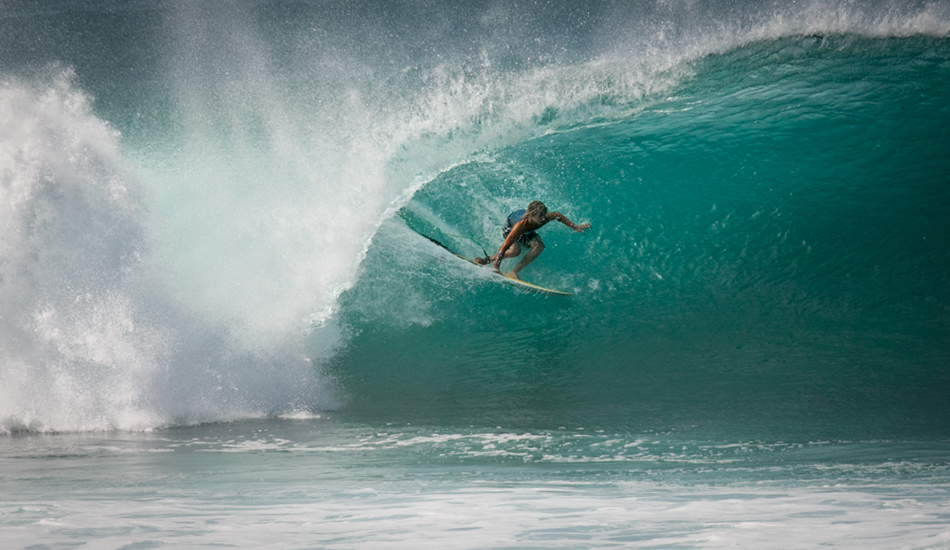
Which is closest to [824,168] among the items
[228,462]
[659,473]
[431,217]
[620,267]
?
[620,267]

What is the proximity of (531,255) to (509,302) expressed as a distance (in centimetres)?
49

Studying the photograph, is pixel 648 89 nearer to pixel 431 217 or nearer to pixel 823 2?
pixel 823 2

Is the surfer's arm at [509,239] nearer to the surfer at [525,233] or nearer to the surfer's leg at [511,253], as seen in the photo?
the surfer at [525,233]

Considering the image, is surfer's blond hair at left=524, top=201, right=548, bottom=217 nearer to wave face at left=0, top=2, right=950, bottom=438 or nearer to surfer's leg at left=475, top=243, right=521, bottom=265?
surfer's leg at left=475, top=243, right=521, bottom=265

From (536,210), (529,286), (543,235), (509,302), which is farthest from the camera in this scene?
(543,235)

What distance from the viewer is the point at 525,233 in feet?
18.4

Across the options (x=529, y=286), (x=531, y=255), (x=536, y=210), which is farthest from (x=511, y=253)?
(x=536, y=210)

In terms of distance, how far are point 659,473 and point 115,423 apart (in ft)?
13.8

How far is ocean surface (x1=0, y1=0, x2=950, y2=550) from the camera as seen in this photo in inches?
102

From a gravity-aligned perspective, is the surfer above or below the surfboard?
above

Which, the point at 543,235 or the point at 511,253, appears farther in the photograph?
the point at 543,235

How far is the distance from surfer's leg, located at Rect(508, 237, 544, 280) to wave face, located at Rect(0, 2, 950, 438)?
0.23 meters

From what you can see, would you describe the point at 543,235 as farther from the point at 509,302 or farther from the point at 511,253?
the point at 509,302

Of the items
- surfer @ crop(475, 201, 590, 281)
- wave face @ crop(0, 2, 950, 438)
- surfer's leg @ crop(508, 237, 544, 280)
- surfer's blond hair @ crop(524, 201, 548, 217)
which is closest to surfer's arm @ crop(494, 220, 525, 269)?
surfer @ crop(475, 201, 590, 281)
